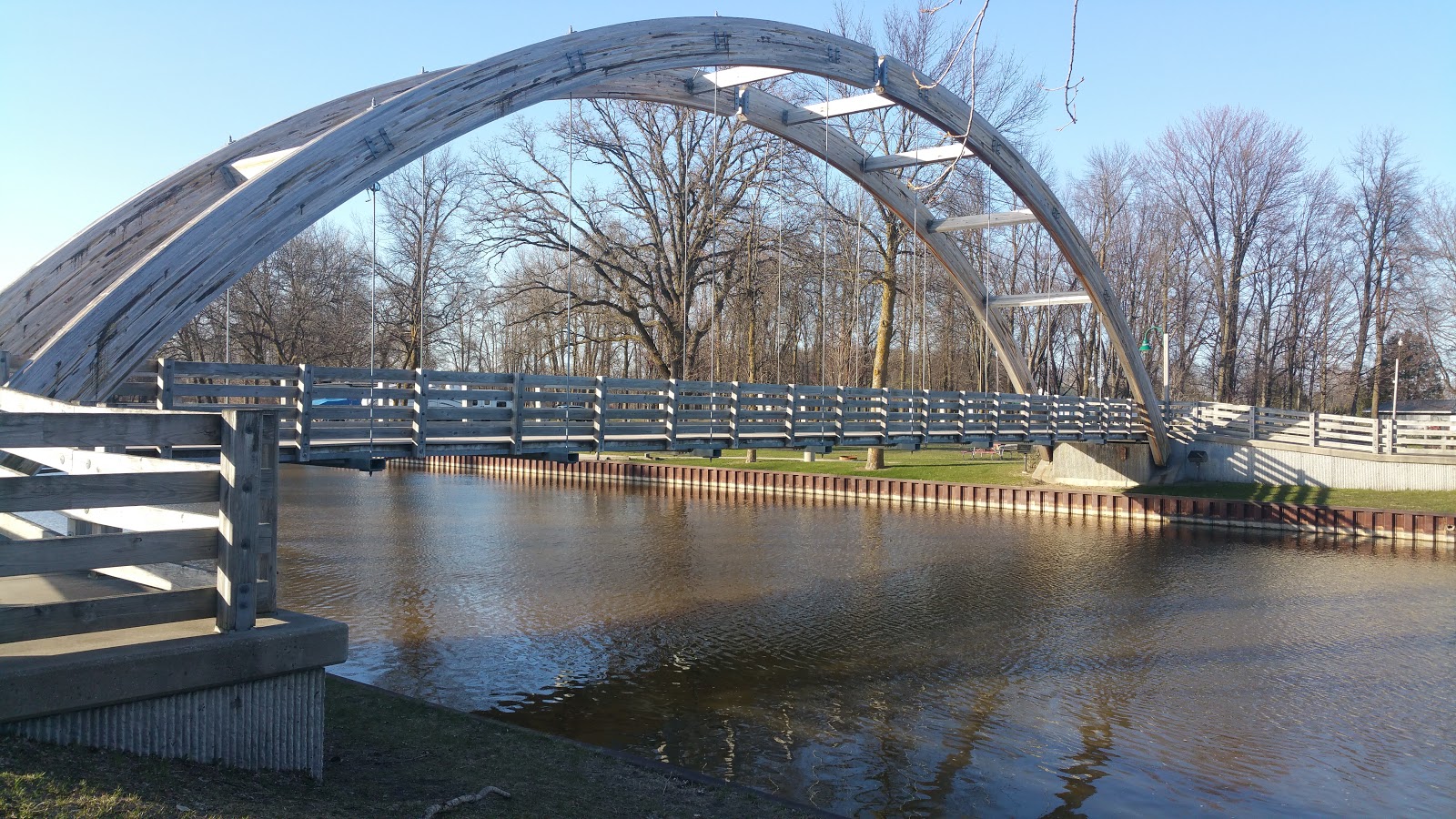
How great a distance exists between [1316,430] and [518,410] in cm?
2725

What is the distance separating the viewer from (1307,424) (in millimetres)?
31438

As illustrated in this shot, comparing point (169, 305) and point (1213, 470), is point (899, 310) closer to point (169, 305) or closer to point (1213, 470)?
point (1213, 470)

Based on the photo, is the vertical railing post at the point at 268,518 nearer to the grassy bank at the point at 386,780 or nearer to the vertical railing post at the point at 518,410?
the grassy bank at the point at 386,780

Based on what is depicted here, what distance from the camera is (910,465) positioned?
3841cm

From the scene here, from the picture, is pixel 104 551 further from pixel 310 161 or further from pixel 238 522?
pixel 310 161

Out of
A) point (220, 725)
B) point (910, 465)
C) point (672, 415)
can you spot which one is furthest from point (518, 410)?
point (910, 465)

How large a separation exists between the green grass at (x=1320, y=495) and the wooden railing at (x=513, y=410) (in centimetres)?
1346

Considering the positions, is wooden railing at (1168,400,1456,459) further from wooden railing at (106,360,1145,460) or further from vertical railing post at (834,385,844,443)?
vertical railing post at (834,385,844,443)

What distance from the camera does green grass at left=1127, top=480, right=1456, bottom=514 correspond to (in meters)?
27.3

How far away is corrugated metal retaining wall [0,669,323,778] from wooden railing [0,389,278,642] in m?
0.37

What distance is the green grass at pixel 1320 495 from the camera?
27.3 metres

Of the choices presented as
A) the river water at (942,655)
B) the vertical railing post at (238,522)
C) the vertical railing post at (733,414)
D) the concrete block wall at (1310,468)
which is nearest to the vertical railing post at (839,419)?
the river water at (942,655)

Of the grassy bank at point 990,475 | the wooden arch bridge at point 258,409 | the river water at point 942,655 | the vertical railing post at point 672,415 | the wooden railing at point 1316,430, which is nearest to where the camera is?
the wooden arch bridge at point 258,409

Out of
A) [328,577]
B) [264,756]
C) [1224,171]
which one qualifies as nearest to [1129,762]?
[264,756]
